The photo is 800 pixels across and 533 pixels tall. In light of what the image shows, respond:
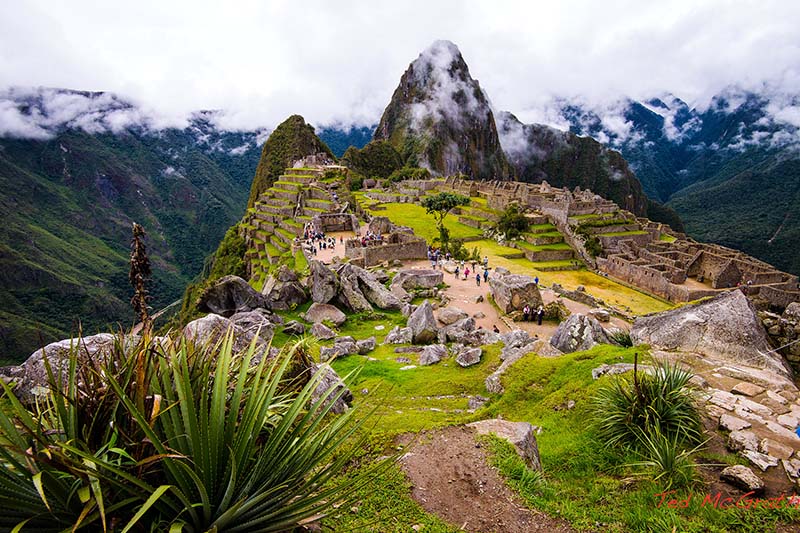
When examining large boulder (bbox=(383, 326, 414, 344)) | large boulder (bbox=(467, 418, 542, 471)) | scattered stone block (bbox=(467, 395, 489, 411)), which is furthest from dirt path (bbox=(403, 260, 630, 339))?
large boulder (bbox=(467, 418, 542, 471))

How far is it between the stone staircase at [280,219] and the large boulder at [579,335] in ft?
74.7

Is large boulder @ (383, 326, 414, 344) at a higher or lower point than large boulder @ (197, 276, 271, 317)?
lower

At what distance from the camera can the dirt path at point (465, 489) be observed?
4.16 m

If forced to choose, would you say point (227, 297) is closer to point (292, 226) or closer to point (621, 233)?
point (292, 226)

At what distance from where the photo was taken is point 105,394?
257 centimetres

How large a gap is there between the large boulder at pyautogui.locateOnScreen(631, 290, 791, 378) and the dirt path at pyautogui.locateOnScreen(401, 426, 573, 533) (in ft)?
14.1

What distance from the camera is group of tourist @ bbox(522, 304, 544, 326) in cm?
1625

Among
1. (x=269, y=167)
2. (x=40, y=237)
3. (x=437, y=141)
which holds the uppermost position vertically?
(x=437, y=141)

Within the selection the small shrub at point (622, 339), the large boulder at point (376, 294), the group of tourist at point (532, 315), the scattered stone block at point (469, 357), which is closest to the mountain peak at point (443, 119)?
the large boulder at point (376, 294)

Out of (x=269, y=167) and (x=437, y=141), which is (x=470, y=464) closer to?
(x=269, y=167)

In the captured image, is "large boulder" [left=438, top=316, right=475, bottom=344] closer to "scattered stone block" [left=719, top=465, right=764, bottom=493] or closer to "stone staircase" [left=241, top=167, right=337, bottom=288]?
"scattered stone block" [left=719, top=465, right=764, bottom=493]

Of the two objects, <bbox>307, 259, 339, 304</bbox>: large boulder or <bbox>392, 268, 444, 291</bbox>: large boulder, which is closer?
<bbox>307, 259, 339, 304</bbox>: large boulder

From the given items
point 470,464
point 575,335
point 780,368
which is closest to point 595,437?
point 470,464

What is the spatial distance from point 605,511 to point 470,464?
4.94ft
